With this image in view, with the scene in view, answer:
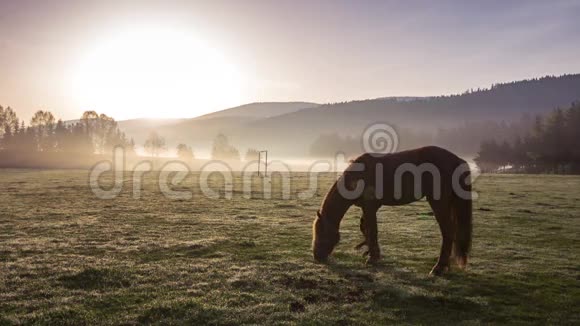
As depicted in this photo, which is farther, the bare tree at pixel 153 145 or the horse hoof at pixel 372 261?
the bare tree at pixel 153 145

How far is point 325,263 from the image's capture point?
11.0 meters

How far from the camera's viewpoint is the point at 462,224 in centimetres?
1005

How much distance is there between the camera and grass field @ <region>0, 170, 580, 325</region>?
287 inches

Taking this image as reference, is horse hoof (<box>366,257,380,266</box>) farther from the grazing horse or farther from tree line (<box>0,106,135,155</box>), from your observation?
tree line (<box>0,106,135,155</box>)

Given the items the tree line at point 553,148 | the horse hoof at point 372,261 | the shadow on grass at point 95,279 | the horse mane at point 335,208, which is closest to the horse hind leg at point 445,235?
the horse hoof at point 372,261

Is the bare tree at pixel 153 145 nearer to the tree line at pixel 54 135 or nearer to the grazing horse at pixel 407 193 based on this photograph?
the tree line at pixel 54 135

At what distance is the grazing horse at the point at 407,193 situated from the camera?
10.1 metres

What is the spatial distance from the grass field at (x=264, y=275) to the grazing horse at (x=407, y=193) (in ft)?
2.30

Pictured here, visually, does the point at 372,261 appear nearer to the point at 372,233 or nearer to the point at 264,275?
the point at 372,233

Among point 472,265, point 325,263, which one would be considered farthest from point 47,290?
point 472,265

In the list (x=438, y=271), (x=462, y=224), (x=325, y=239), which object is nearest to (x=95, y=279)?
(x=325, y=239)

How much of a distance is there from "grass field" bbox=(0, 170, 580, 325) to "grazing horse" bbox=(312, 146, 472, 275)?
2.30 ft

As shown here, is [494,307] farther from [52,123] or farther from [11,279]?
[52,123]

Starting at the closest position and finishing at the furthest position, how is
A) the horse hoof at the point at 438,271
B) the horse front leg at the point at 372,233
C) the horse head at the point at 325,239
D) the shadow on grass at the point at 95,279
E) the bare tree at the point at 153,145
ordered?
the shadow on grass at the point at 95,279, the horse hoof at the point at 438,271, the horse front leg at the point at 372,233, the horse head at the point at 325,239, the bare tree at the point at 153,145
